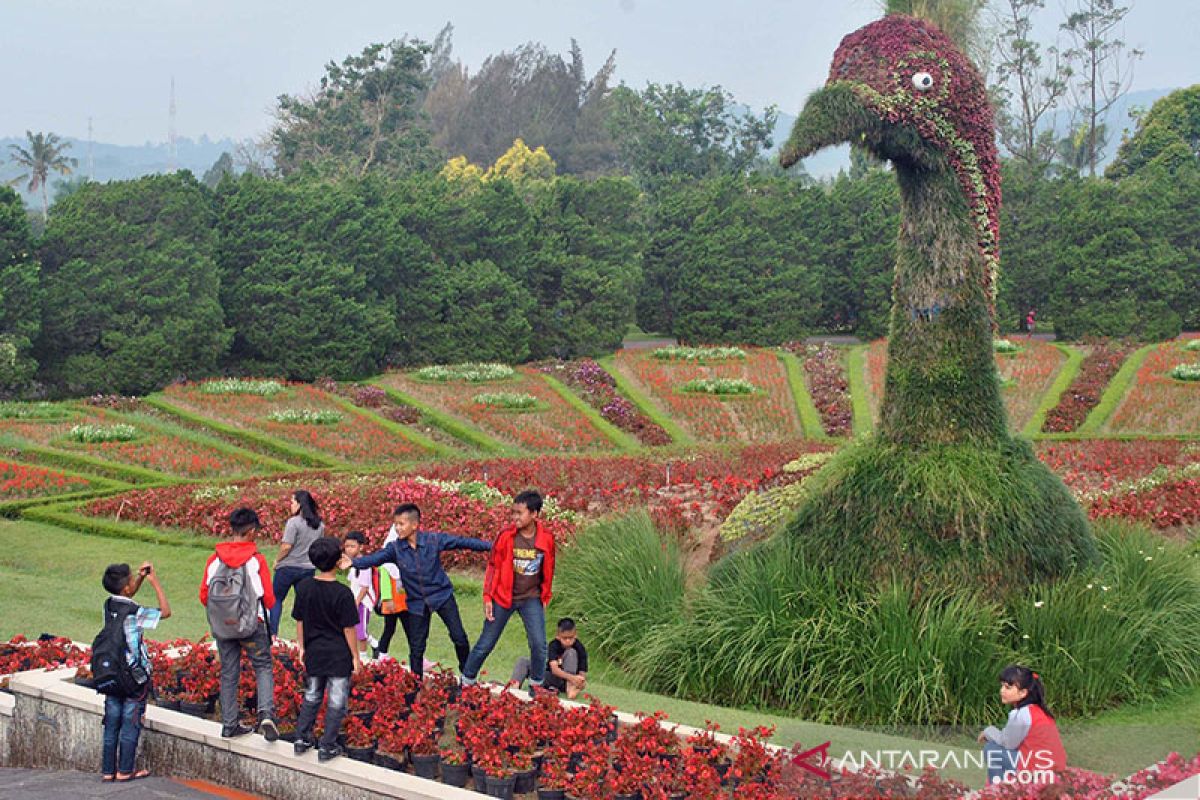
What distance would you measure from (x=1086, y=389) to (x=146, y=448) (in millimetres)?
19691

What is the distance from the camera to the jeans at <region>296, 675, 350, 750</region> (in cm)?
677

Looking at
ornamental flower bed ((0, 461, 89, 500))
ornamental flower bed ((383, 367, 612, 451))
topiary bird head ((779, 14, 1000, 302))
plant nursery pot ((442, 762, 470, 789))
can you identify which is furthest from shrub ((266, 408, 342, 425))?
plant nursery pot ((442, 762, 470, 789))

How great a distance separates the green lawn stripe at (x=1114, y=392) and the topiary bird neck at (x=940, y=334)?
16.9 metres

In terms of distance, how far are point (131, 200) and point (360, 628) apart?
21938 millimetres

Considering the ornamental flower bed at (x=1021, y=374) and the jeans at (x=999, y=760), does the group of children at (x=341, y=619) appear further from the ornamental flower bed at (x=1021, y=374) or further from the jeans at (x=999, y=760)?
the ornamental flower bed at (x=1021, y=374)

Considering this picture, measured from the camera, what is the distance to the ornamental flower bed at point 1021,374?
26.8m

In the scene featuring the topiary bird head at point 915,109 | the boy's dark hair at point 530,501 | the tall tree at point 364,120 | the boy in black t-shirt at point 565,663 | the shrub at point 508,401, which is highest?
the tall tree at point 364,120

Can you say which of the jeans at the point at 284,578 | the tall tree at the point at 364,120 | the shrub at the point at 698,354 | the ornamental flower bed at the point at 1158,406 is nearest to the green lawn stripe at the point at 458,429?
the shrub at the point at 698,354

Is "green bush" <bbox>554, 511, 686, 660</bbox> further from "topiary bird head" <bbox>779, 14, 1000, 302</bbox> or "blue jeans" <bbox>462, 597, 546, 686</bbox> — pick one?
"topiary bird head" <bbox>779, 14, 1000, 302</bbox>

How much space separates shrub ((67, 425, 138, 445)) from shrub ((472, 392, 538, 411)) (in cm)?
742

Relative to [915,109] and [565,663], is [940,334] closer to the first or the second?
[915,109]

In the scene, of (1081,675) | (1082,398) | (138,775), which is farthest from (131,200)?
(1081,675)

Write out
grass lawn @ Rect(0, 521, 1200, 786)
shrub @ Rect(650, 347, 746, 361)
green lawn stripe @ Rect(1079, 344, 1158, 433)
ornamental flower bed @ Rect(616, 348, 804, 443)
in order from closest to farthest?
grass lawn @ Rect(0, 521, 1200, 786)
green lawn stripe @ Rect(1079, 344, 1158, 433)
ornamental flower bed @ Rect(616, 348, 804, 443)
shrub @ Rect(650, 347, 746, 361)

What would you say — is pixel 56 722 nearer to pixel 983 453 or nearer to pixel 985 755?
pixel 985 755
